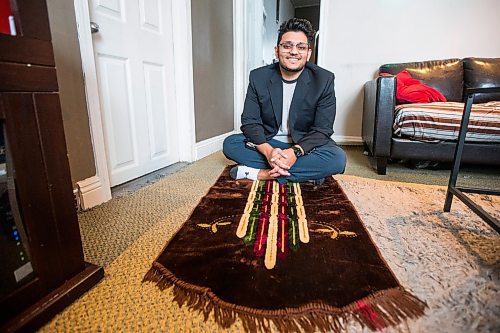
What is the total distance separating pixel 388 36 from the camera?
255 cm

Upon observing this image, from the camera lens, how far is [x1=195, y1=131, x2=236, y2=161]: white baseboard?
208cm

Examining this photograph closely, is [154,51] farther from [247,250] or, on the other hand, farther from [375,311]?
[375,311]

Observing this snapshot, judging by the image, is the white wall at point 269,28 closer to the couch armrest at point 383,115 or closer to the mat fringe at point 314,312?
the couch armrest at point 383,115

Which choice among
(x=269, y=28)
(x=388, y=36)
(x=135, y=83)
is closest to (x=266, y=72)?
(x=135, y=83)

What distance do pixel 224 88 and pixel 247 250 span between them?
196 cm

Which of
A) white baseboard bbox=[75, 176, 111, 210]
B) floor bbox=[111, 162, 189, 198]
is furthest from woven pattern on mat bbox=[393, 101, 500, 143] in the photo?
white baseboard bbox=[75, 176, 111, 210]

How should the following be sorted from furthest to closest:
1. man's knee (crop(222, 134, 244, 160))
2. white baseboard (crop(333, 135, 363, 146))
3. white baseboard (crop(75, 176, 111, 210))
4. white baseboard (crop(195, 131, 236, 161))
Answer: white baseboard (crop(333, 135, 363, 146)) < white baseboard (crop(195, 131, 236, 161)) < man's knee (crop(222, 134, 244, 160)) < white baseboard (crop(75, 176, 111, 210))

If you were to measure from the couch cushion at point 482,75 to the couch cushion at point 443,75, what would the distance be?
5cm

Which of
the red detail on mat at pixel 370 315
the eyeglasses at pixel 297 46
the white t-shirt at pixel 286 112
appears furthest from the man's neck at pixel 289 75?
the red detail on mat at pixel 370 315

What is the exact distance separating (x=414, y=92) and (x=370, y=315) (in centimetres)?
184

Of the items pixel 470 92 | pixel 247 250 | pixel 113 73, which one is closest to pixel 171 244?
pixel 247 250

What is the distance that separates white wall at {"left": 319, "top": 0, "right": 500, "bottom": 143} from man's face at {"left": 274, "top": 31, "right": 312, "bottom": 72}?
1.48 m

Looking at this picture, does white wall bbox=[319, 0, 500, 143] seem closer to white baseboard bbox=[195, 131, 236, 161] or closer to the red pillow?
the red pillow

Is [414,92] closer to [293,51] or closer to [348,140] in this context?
[348,140]
